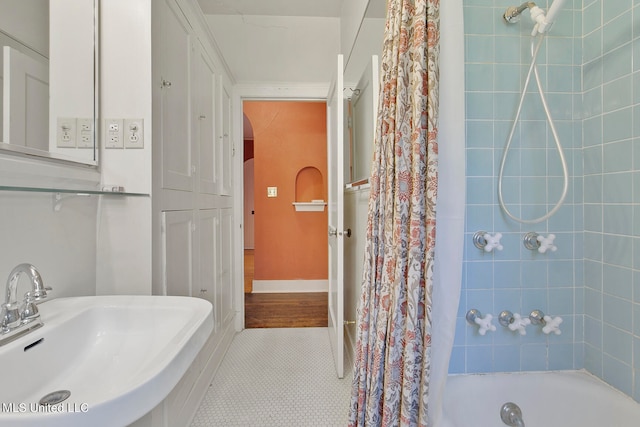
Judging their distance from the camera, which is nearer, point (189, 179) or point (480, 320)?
point (480, 320)

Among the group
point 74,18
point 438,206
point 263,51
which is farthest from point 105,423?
point 263,51

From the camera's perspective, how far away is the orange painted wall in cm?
317

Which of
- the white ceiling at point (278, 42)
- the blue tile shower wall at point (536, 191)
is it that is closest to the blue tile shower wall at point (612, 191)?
the blue tile shower wall at point (536, 191)

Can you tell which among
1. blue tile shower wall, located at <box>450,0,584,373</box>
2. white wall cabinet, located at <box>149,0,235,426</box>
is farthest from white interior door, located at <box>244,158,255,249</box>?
blue tile shower wall, located at <box>450,0,584,373</box>

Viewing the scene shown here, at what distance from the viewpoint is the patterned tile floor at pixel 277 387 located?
4.37ft

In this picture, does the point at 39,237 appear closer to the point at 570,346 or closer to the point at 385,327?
the point at 385,327

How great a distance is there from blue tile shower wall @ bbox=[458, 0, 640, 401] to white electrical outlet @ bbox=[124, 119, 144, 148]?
135 cm

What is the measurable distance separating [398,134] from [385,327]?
0.63 meters

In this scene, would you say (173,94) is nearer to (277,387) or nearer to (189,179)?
(189,179)

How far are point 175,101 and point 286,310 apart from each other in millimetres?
2132

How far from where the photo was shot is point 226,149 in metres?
2.12

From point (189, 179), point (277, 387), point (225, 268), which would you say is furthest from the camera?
point (225, 268)

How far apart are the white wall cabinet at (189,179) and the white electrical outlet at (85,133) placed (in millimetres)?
212

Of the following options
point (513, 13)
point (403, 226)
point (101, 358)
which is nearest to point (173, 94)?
point (101, 358)
